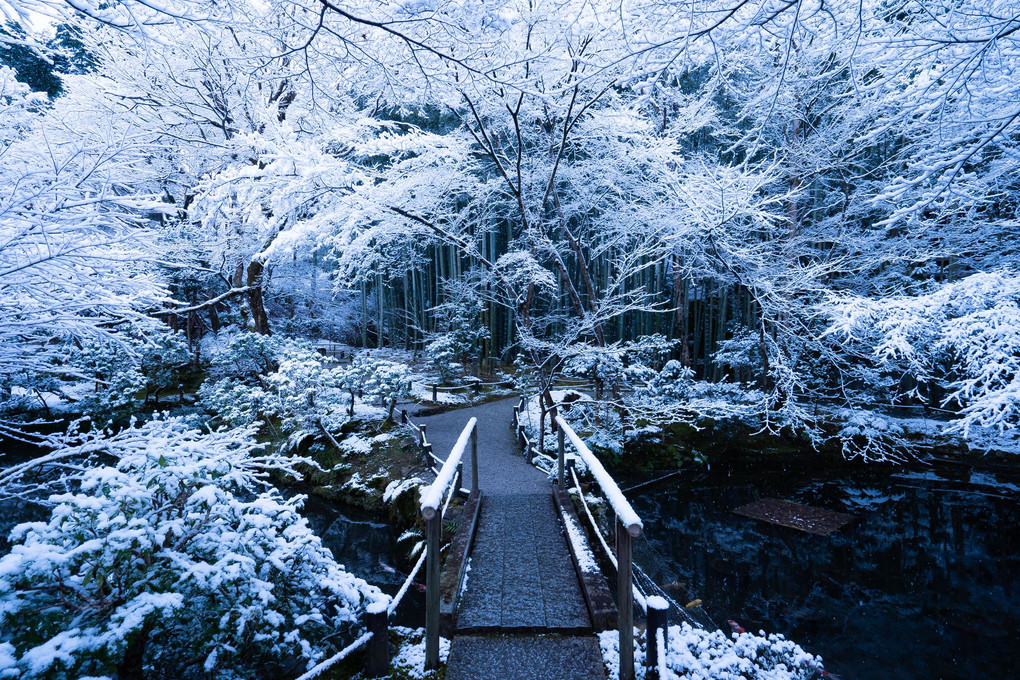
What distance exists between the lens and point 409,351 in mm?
21484

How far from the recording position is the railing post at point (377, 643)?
2729mm

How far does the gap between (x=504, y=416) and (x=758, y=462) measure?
5.90 meters

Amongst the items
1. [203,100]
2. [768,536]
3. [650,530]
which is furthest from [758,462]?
[203,100]

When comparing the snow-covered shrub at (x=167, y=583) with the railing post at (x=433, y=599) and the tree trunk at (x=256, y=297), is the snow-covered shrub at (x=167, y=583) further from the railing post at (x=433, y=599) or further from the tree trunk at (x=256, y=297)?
the tree trunk at (x=256, y=297)

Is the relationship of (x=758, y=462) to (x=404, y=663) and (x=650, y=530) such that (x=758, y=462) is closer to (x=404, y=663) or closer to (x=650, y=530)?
(x=650, y=530)

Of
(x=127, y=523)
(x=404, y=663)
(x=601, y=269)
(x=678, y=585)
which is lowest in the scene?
(x=678, y=585)

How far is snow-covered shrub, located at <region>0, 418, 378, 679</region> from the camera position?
219cm

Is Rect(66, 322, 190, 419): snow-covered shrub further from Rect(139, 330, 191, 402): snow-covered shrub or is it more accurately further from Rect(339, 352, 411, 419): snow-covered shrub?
Rect(339, 352, 411, 419): snow-covered shrub

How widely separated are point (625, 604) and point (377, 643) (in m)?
1.43

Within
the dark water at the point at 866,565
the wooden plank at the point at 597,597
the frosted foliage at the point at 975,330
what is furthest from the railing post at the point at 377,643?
the frosted foliage at the point at 975,330

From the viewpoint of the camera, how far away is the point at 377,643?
275 cm

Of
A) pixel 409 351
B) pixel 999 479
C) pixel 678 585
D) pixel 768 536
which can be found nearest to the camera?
pixel 678 585

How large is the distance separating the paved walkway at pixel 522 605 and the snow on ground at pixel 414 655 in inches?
5.2

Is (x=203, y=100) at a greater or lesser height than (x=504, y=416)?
greater
